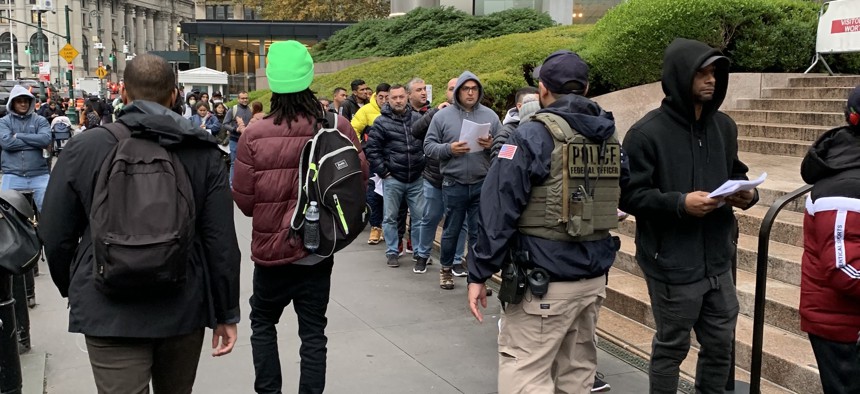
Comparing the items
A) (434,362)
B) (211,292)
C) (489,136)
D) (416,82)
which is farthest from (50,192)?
(416,82)

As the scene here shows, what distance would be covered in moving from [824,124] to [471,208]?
15.8 ft

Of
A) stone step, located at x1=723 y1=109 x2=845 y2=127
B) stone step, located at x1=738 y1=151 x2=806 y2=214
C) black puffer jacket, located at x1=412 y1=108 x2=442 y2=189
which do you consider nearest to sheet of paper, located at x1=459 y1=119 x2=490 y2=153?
black puffer jacket, located at x1=412 y1=108 x2=442 y2=189

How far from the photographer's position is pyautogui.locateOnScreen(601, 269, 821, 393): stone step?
4.57 m

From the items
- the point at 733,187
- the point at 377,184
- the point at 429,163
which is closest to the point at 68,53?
the point at 377,184

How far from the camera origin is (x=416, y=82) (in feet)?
26.9

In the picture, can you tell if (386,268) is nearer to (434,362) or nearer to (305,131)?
(434,362)

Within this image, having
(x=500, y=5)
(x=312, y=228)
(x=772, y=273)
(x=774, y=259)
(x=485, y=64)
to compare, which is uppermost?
(x=500, y=5)

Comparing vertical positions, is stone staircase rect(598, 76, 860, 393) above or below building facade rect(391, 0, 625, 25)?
below

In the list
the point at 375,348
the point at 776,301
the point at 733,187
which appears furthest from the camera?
the point at 375,348

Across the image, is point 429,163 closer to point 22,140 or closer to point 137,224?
point 22,140

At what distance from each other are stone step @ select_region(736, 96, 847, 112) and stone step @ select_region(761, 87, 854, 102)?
16 centimetres

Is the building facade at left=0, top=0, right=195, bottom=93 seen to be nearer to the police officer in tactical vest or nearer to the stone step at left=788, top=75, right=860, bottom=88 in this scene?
the stone step at left=788, top=75, right=860, bottom=88

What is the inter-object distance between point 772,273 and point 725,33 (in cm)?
654

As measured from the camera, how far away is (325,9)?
146ft
